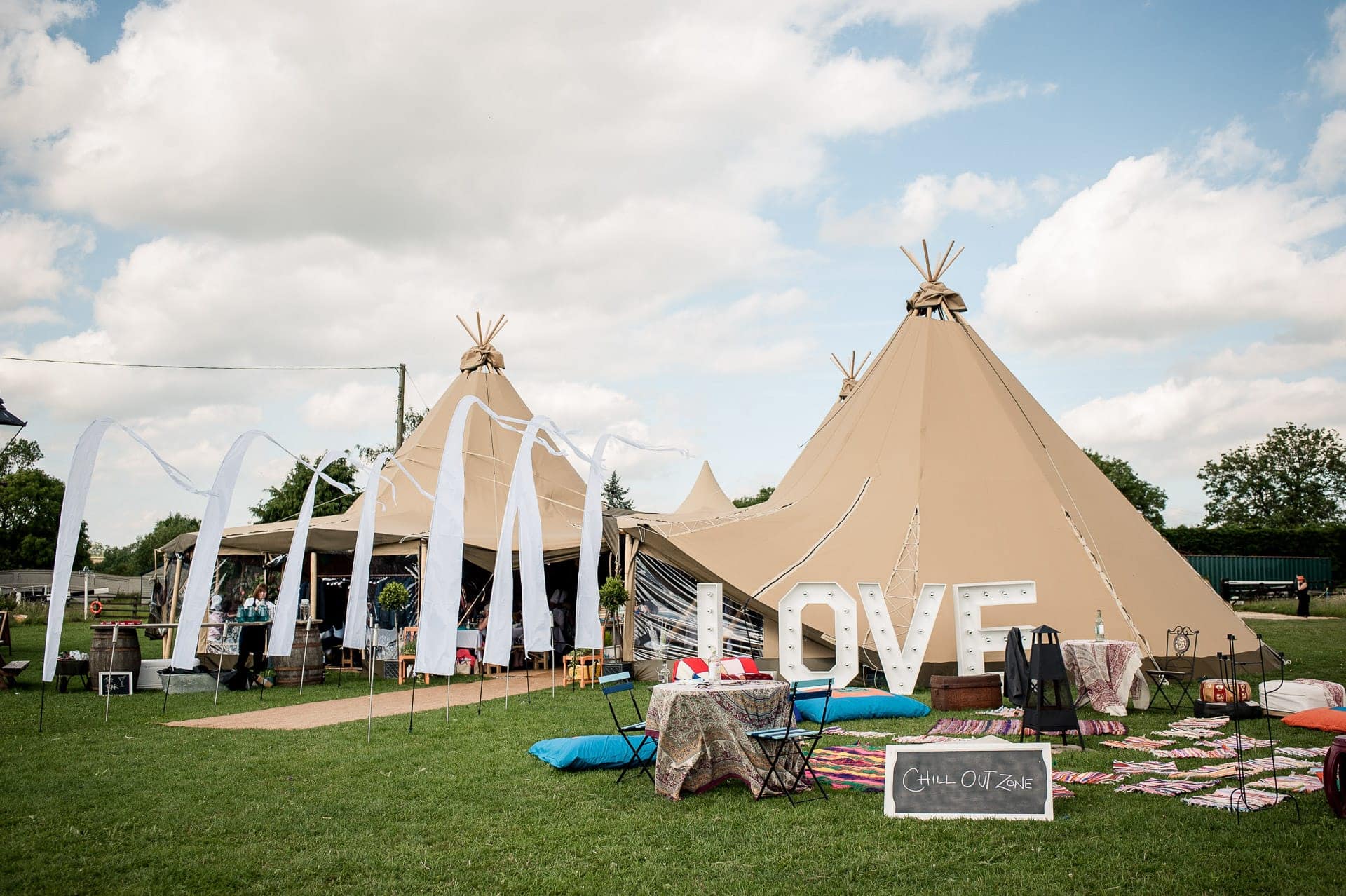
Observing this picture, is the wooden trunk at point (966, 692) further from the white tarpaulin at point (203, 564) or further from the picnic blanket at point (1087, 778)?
the white tarpaulin at point (203, 564)

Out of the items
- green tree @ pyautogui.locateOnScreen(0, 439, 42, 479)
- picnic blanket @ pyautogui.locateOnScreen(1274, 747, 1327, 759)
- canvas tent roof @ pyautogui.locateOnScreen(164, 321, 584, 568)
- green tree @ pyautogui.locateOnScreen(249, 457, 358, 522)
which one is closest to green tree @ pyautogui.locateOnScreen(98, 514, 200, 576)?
green tree @ pyautogui.locateOnScreen(0, 439, 42, 479)

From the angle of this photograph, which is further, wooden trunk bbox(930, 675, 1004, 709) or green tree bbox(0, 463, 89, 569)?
green tree bbox(0, 463, 89, 569)

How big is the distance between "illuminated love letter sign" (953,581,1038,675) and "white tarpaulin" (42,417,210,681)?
8.61 m

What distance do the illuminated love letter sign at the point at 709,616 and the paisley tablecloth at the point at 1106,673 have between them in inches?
151

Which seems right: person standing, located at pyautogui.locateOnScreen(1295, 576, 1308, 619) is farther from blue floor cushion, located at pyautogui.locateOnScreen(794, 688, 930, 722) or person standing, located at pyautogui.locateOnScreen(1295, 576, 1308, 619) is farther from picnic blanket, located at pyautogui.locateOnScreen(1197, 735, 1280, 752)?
picnic blanket, located at pyautogui.locateOnScreen(1197, 735, 1280, 752)

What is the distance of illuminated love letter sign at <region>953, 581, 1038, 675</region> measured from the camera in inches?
420

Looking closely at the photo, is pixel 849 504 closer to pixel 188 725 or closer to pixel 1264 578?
pixel 188 725

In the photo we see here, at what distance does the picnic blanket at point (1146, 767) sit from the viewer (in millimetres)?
6367

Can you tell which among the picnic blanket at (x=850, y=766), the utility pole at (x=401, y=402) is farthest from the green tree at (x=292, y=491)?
the picnic blanket at (x=850, y=766)

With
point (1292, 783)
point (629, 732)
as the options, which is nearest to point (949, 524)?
point (629, 732)

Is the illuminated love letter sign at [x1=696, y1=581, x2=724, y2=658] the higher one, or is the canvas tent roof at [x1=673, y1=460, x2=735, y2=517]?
the canvas tent roof at [x1=673, y1=460, x2=735, y2=517]

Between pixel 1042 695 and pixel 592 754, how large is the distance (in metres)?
3.48

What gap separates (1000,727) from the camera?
8352 mm

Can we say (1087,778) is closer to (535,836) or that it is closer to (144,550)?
(535,836)
